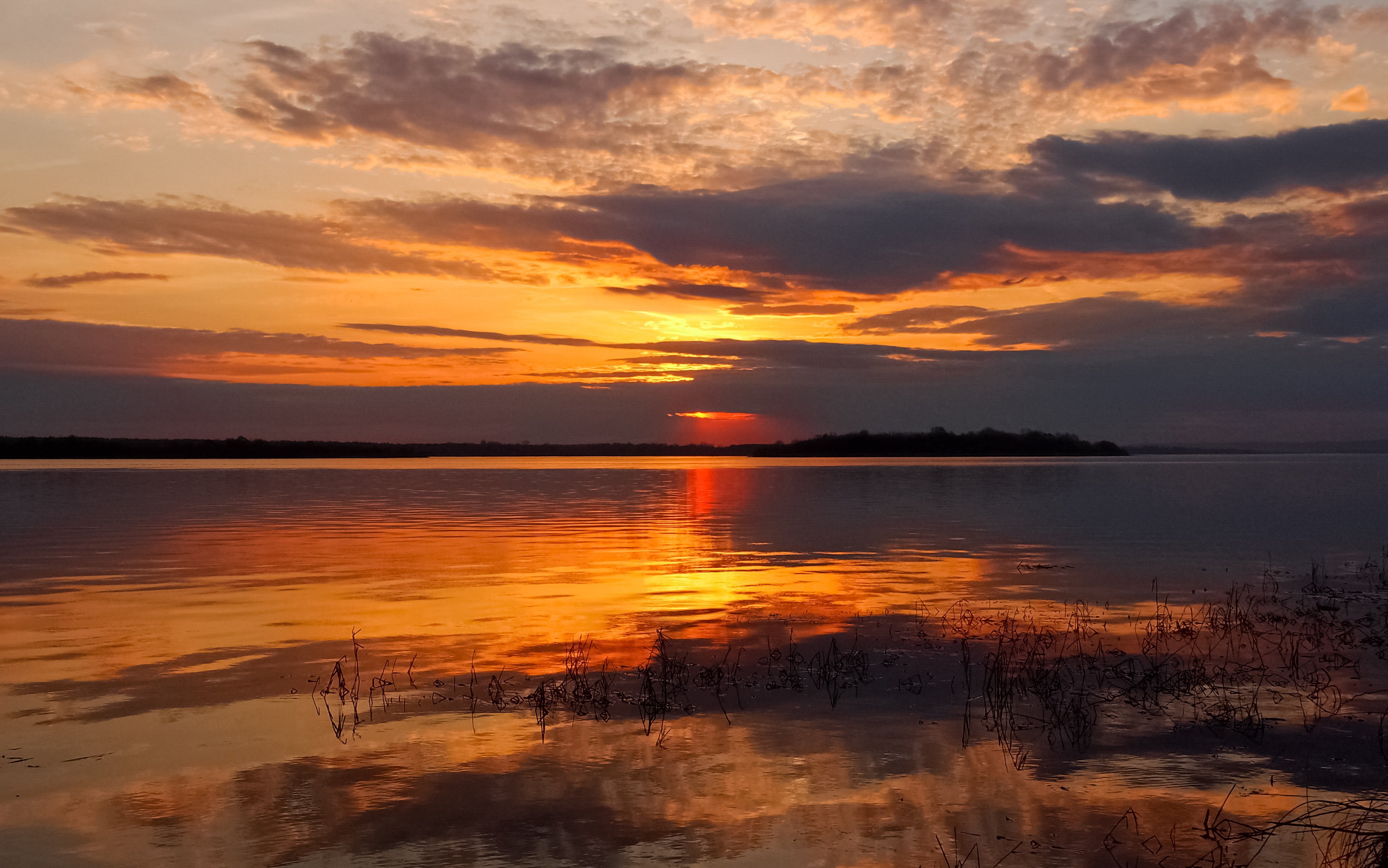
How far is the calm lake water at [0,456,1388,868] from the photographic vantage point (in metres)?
9.10

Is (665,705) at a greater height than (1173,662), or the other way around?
(665,705)

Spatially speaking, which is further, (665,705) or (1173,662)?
(1173,662)

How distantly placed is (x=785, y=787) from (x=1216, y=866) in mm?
3913

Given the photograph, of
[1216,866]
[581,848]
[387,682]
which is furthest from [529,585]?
[1216,866]

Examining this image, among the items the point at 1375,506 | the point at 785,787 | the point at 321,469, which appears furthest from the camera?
the point at 321,469

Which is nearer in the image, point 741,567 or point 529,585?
point 529,585

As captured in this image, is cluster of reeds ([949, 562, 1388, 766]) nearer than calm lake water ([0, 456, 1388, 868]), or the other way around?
calm lake water ([0, 456, 1388, 868])

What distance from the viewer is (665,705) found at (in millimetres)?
13617

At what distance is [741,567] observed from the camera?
1177 inches

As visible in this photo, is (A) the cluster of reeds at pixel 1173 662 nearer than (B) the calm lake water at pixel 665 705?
No

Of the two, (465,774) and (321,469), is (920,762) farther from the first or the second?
(321,469)

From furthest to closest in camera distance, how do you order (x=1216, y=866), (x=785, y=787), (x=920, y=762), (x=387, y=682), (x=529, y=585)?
(x=529, y=585)
(x=387, y=682)
(x=920, y=762)
(x=785, y=787)
(x=1216, y=866)

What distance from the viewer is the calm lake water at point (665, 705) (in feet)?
29.9

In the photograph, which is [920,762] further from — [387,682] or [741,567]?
[741,567]
